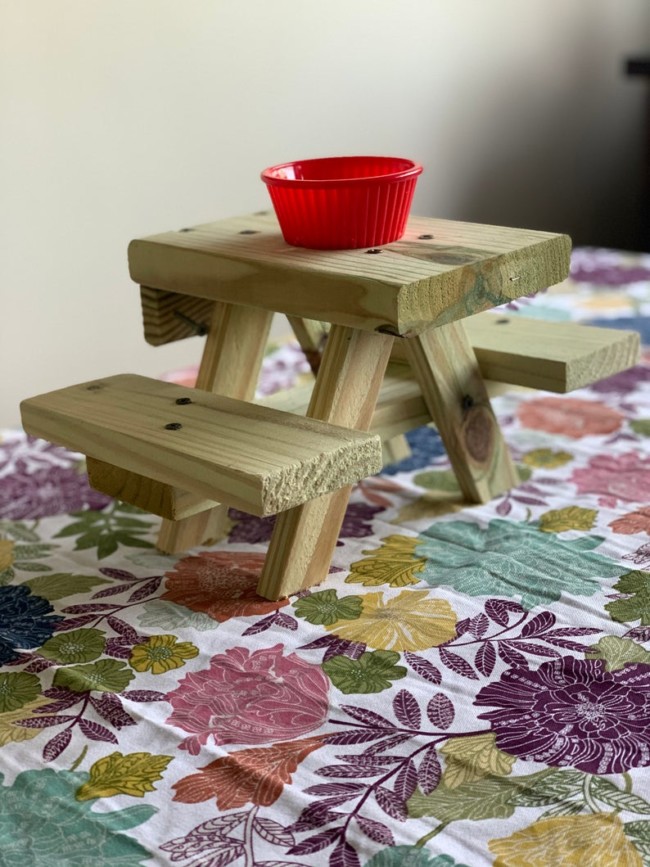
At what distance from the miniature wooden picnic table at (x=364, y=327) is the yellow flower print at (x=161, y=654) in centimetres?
12

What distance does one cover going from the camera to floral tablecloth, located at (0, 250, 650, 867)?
79 centimetres

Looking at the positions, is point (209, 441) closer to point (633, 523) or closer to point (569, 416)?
point (633, 523)

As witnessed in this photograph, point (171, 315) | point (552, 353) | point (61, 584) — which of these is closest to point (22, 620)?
point (61, 584)

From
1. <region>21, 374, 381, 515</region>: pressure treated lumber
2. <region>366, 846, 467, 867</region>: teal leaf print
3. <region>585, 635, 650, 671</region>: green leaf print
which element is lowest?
<region>366, 846, 467, 867</region>: teal leaf print

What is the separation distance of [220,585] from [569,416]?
2.22ft

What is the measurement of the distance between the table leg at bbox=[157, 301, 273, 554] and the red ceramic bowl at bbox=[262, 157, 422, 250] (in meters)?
0.13

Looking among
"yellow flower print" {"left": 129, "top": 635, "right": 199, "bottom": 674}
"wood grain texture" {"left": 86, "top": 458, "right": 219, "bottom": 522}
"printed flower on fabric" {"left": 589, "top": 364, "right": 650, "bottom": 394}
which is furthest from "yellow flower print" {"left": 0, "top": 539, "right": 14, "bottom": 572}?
"printed flower on fabric" {"left": 589, "top": 364, "right": 650, "bottom": 394}

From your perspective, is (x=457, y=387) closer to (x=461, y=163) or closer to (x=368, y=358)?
(x=368, y=358)

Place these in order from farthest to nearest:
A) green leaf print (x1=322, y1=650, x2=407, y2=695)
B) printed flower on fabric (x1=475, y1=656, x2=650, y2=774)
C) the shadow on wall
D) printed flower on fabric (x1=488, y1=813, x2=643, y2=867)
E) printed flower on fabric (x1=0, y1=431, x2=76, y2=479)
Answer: the shadow on wall, printed flower on fabric (x1=0, y1=431, x2=76, y2=479), green leaf print (x1=322, y1=650, x2=407, y2=695), printed flower on fabric (x1=475, y1=656, x2=650, y2=774), printed flower on fabric (x1=488, y1=813, x2=643, y2=867)

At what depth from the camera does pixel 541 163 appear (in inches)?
112

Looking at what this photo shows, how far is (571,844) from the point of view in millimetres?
755

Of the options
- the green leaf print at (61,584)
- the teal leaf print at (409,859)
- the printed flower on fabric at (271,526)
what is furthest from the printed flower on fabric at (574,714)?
the green leaf print at (61,584)

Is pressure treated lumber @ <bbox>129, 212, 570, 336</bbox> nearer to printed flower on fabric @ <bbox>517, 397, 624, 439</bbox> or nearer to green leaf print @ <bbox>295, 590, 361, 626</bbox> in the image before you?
green leaf print @ <bbox>295, 590, 361, 626</bbox>

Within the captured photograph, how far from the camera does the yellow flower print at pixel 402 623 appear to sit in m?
1.04
